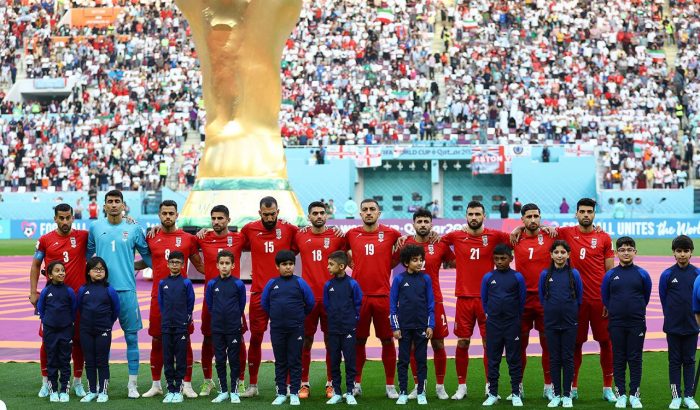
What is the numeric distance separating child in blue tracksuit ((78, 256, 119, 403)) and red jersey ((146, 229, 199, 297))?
1.76ft

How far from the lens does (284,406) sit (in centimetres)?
893

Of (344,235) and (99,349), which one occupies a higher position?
(344,235)

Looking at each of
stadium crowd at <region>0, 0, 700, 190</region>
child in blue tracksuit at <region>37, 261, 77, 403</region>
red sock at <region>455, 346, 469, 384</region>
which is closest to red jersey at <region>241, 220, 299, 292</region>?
child in blue tracksuit at <region>37, 261, 77, 403</region>

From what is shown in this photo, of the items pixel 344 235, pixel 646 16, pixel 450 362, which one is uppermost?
pixel 646 16

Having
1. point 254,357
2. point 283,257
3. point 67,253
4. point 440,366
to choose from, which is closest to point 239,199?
point 67,253

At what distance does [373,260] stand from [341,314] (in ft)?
2.12

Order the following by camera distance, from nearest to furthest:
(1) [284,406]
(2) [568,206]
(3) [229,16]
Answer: (1) [284,406], (3) [229,16], (2) [568,206]

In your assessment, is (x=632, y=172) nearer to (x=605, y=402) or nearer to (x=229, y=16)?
(x=229, y=16)

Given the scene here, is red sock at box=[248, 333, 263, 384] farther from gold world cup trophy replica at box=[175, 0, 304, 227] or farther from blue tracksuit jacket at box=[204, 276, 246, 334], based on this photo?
gold world cup trophy replica at box=[175, 0, 304, 227]

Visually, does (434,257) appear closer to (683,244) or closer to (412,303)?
(412,303)

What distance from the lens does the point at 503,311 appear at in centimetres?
909

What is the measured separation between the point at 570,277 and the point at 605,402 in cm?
105

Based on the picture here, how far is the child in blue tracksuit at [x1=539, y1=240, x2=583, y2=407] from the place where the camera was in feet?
29.5

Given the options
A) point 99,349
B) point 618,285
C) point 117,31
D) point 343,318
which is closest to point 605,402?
point 618,285
